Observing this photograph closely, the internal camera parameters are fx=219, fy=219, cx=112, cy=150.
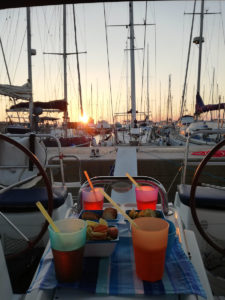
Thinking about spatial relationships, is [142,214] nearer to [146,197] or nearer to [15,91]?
[146,197]

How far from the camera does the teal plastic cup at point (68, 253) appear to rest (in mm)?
677

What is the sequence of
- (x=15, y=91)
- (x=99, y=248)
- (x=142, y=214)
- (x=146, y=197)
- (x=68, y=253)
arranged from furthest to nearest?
(x=15, y=91), (x=146, y=197), (x=142, y=214), (x=99, y=248), (x=68, y=253)

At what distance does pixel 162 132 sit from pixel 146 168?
1589 cm

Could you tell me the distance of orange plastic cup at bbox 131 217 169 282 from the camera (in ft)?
2.21

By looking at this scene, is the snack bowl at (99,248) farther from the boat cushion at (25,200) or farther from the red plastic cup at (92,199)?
the boat cushion at (25,200)

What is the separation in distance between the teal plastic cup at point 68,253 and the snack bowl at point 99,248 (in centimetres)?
7

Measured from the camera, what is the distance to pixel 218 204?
1926 millimetres

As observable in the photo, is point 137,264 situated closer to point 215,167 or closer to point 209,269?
point 209,269

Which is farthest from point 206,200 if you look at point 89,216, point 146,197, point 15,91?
point 15,91

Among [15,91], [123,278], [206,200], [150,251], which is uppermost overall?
[15,91]

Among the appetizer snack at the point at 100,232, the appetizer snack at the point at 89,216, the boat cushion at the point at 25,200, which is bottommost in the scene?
the boat cushion at the point at 25,200

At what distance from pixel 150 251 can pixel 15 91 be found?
6.49 meters

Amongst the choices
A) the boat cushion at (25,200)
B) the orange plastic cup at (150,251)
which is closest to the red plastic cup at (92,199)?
the orange plastic cup at (150,251)

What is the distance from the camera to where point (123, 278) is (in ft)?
2.33
